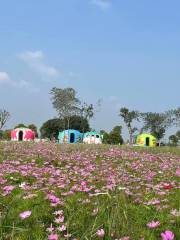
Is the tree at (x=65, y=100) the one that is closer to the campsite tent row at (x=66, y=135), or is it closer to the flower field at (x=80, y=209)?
the campsite tent row at (x=66, y=135)

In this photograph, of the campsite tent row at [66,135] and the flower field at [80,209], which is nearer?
the flower field at [80,209]

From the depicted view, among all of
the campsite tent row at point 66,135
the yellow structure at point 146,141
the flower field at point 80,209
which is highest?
the campsite tent row at point 66,135

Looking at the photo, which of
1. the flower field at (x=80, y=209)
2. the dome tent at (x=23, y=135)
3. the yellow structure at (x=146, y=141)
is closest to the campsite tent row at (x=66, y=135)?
the dome tent at (x=23, y=135)

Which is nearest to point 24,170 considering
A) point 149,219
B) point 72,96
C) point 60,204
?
point 60,204

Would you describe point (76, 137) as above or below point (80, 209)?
above

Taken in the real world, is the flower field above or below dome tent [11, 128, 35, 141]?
below

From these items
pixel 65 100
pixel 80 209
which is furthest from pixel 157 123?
pixel 80 209

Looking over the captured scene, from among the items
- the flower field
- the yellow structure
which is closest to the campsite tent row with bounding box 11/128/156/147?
the yellow structure

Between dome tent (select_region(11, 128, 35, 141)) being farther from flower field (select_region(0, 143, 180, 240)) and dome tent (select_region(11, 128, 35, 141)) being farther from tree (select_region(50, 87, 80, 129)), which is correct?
flower field (select_region(0, 143, 180, 240))

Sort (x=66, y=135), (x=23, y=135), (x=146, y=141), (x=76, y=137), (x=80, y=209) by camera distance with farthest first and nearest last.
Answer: (x=23, y=135)
(x=66, y=135)
(x=76, y=137)
(x=146, y=141)
(x=80, y=209)

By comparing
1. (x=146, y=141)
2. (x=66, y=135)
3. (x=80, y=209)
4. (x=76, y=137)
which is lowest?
(x=80, y=209)

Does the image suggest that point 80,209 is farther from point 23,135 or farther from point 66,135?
point 23,135

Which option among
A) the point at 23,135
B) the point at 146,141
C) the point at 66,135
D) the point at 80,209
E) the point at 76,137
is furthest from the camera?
the point at 23,135

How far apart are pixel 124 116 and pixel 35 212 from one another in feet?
255
